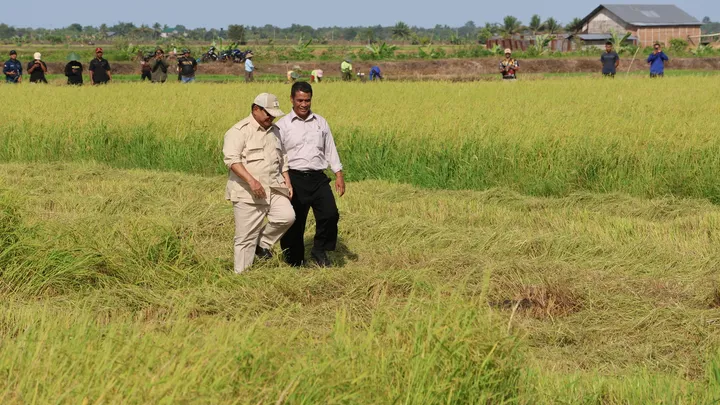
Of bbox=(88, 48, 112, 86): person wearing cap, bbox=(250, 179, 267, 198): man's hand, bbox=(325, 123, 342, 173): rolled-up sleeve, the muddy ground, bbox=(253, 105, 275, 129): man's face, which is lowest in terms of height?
the muddy ground

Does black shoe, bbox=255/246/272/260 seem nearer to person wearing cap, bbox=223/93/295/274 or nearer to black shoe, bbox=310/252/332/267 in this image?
person wearing cap, bbox=223/93/295/274

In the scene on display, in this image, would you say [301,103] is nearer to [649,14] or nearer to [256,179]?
[256,179]

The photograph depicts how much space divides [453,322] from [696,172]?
6743 mm

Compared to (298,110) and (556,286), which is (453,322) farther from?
(298,110)

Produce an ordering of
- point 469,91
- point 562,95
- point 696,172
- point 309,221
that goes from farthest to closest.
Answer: point 469,91 → point 562,95 → point 696,172 → point 309,221

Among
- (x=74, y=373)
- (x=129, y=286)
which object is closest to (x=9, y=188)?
(x=129, y=286)

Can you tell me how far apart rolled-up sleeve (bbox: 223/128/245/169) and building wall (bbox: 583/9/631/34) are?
64384 mm

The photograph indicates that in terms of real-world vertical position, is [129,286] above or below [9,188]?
below

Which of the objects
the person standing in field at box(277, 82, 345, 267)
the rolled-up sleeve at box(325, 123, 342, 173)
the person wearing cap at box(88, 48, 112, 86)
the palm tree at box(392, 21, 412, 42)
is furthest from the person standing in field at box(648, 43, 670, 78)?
the palm tree at box(392, 21, 412, 42)

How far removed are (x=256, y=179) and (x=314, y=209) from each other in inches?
25.0

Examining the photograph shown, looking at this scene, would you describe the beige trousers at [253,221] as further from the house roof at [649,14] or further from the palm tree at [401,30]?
the palm tree at [401,30]

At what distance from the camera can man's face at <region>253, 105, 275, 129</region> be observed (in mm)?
6273

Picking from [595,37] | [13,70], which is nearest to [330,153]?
[13,70]

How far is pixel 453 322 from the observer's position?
3617 mm
